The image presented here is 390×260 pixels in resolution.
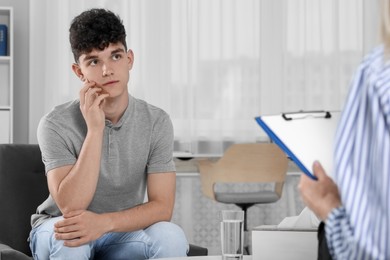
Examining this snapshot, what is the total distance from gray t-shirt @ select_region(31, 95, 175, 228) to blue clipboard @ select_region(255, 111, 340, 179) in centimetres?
115

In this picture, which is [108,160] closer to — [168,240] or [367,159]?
[168,240]

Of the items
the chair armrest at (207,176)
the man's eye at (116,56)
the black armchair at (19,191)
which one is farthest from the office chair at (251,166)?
the man's eye at (116,56)

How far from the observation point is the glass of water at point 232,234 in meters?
1.68

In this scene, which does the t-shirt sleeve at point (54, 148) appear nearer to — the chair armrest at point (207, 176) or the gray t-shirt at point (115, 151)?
the gray t-shirt at point (115, 151)

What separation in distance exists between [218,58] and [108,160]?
283 cm

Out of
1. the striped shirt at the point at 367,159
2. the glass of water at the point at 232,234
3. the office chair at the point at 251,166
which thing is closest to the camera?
the striped shirt at the point at 367,159

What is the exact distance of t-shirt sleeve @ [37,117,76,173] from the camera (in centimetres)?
223

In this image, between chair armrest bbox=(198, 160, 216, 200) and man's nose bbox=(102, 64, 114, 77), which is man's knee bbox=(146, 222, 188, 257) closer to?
man's nose bbox=(102, 64, 114, 77)

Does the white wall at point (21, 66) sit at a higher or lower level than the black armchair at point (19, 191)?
higher

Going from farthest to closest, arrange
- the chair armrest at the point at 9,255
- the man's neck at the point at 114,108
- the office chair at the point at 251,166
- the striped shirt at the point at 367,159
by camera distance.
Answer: the office chair at the point at 251,166, the man's neck at the point at 114,108, the chair armrest at the point at 9,255, the striped shirt at the point at 367,159

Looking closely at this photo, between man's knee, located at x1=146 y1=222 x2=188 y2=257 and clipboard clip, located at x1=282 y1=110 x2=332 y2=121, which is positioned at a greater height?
clipboard clip, located at x1=282 y1=110 x2=332 y2=121

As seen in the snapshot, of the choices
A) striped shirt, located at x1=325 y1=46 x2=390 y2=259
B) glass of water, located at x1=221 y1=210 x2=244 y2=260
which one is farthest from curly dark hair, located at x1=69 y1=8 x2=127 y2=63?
striped shirt, located at x1=325 y1=46 x2=390 y2=259

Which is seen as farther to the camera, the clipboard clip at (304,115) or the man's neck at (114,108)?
the man's neck at (114,108)

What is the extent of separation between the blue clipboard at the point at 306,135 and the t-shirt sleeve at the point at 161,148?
3.76ft
